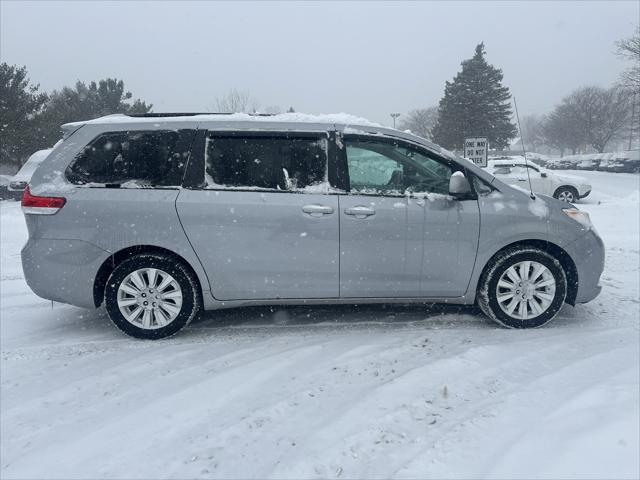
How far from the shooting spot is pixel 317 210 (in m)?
4.14

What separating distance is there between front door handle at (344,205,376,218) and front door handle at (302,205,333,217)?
5.8 inches

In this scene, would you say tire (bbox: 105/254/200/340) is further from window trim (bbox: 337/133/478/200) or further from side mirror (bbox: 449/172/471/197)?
side mirror (bbox: 449/172/471/197)

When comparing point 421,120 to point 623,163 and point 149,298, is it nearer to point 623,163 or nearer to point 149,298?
point 623,163

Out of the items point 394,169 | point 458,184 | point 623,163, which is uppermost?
point 623,163

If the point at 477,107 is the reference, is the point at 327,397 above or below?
below

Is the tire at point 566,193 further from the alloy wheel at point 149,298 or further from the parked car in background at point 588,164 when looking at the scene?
the parked car in background at point 588,164

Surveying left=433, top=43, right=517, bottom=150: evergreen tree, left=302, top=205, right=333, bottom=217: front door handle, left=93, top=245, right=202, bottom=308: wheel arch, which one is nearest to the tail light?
left=93, top=245, right=202, bottom=308: wheel arch

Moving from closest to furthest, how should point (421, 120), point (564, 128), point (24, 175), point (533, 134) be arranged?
point (24, 175) < point (564, 128) < point (421, 120) < point (533, 134)

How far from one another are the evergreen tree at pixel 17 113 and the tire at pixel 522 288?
1094 inches

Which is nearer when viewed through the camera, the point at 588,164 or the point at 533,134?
the point at 588,164

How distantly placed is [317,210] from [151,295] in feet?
4.98

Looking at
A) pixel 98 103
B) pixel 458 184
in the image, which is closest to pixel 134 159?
pixel 458 184

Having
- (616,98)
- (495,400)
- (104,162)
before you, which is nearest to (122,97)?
(104,162)

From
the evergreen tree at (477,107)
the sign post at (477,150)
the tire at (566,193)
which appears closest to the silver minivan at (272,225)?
the sign post at (477,150)
